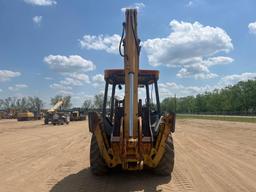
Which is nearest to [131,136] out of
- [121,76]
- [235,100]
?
[121,76]

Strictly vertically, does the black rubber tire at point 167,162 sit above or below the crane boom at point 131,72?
below

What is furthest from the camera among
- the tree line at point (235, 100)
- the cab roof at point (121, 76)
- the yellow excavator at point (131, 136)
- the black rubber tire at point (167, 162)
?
the tree line at point (235, 100)

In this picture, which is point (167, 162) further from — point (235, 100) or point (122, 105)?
point (235, 100)

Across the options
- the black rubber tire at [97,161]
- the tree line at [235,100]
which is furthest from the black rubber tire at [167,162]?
the tree line at [235,100]

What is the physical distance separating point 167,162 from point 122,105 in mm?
1939

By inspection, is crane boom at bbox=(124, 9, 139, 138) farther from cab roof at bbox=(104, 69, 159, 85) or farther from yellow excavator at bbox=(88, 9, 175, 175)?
cab roof at bbox=(104, 69, 159, 85)

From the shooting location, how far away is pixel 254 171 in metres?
8.81

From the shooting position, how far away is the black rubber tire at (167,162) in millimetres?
7855

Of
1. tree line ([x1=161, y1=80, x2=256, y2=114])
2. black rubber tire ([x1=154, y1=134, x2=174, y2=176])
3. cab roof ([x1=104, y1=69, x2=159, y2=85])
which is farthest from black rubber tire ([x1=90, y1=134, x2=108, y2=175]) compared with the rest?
tree line ([x1=161, y1=80, x2=256, y2=114])

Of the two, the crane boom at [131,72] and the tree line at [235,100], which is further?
the tree line at [235,100]

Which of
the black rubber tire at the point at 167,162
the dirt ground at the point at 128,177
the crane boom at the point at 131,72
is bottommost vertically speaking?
the dirt ground at the point at 128,177

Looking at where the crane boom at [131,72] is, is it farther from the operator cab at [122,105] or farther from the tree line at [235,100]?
the tree line at [235,100]

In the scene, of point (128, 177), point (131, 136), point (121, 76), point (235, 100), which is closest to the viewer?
point (131, 136)

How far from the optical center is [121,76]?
891 cm
